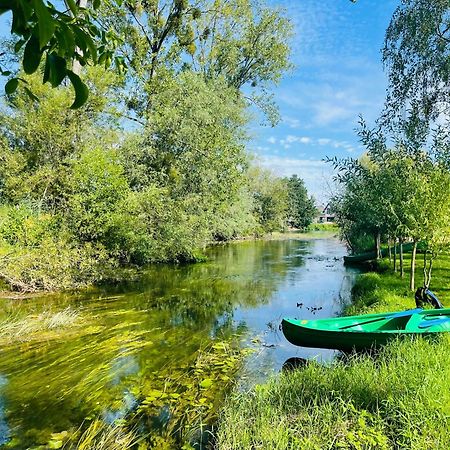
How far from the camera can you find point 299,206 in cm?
8206

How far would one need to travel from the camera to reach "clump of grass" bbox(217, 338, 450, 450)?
442 cm

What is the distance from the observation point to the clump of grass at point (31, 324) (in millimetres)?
9578

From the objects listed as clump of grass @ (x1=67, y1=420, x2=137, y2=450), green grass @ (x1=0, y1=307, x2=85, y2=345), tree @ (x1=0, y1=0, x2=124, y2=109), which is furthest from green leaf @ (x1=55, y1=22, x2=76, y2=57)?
green grass @ (x1=0, y1=307, x2=85, y2=345)

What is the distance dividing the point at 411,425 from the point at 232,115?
2340cm

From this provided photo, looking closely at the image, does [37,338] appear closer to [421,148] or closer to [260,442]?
[260,442]

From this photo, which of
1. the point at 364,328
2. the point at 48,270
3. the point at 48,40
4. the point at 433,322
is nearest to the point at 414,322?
the point at 433,322

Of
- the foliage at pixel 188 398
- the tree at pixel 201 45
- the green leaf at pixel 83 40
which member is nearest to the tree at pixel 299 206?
the tree at pixel 201 45

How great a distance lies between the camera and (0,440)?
541 centimetres

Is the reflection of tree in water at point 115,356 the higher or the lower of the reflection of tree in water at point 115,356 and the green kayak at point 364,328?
the lower

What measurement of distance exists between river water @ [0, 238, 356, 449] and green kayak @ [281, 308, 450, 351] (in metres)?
0.73

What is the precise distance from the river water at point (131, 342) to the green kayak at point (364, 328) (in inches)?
28.7

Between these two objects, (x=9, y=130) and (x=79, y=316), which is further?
(x=9, y=130)

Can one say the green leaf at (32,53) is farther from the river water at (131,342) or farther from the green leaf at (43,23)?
the river water at (131,342)

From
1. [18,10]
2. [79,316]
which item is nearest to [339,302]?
[79,316]
